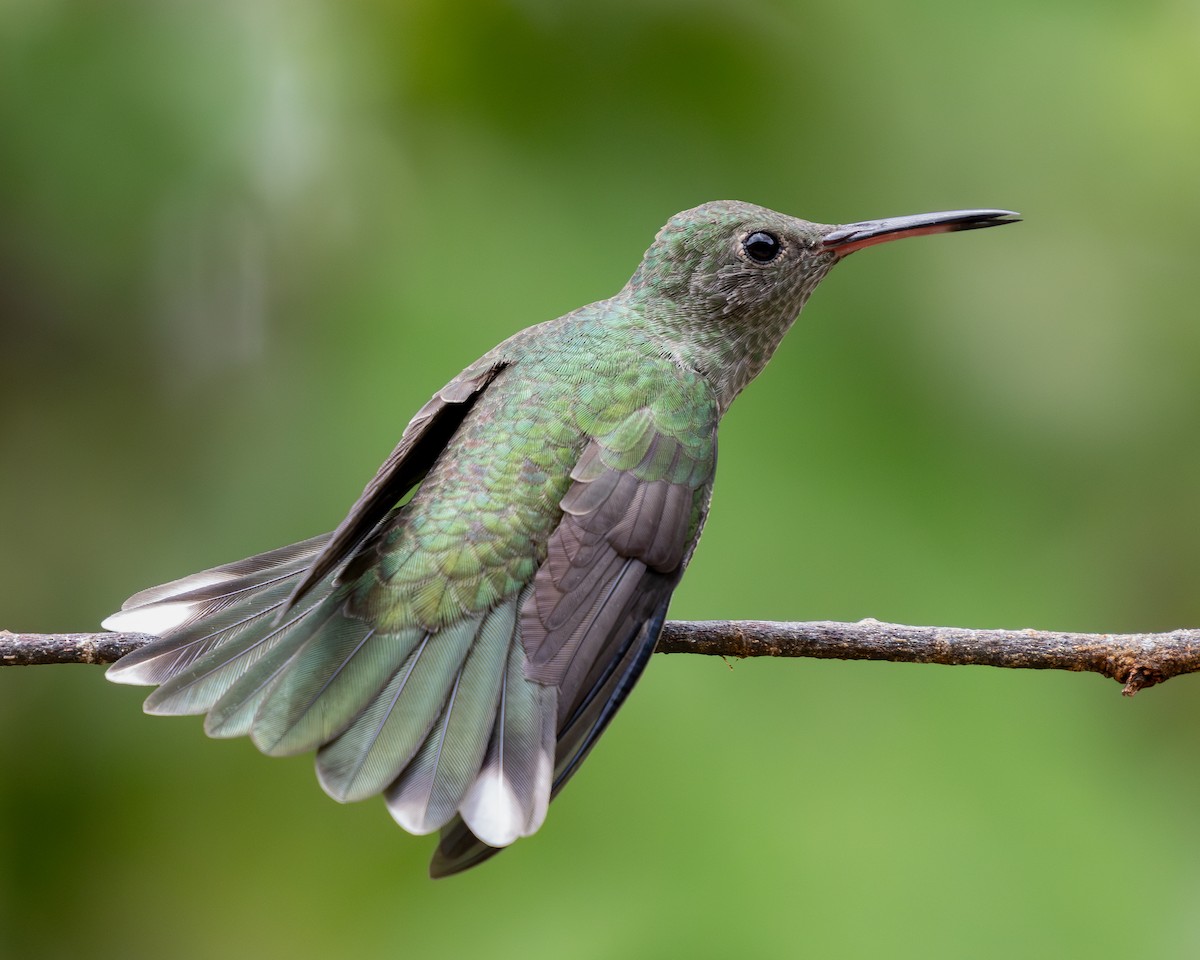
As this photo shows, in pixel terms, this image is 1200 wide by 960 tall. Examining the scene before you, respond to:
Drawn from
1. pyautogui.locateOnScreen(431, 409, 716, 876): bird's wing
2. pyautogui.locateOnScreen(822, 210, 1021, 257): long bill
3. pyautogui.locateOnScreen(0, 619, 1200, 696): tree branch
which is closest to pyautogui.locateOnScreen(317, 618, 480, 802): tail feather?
pyautogui.locateOnScreen(431, 409, 716, 876): bird's wing

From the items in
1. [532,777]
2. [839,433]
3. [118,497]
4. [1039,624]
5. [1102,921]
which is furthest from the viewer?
[118,497]

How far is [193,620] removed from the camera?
9.27ft

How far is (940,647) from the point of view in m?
2.34

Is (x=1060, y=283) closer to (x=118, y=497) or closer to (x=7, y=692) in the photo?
(x=118, y=497)

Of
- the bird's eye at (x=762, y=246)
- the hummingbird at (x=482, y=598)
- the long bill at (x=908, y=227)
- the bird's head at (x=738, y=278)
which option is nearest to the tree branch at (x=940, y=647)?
the hummingbird at (x=482, y=598)

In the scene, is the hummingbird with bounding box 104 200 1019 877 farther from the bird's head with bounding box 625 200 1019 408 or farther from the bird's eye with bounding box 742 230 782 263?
the bird's eye with bounding box 742 230 782 263

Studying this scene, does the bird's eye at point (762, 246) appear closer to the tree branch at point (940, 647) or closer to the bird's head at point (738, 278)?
the bird's head at point (738, 278)

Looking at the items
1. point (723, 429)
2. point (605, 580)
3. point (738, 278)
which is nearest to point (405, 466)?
point (605, 580)

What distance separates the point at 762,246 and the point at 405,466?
1175 millimetres

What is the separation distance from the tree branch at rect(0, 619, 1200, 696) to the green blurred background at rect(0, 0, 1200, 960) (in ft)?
4.56

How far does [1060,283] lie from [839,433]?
3.66 feet

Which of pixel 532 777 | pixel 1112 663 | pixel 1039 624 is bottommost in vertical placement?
pixel 1039 624

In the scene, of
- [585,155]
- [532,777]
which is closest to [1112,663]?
[532,777]

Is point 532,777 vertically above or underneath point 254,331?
underneath
